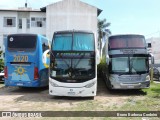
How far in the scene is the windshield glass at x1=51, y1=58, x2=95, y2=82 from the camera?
15.2 meters

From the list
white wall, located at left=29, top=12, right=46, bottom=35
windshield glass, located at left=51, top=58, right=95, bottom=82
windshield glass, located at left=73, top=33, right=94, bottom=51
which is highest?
white wall, located at left=29, top=12, right=46, bottom=35

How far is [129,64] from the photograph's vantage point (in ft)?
56.7

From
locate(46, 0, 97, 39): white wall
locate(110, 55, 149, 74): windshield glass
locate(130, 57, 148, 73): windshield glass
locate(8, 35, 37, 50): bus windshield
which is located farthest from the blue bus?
locate(46, 0, 97, 39): white wall

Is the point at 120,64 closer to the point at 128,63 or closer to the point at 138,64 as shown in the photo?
the point at 128,63

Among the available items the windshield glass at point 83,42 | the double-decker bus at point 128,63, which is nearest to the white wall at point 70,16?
the double-decker bus at point 128,63

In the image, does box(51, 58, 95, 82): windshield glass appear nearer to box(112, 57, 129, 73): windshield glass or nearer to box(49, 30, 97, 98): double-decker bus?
box(49, 30, 97, 98): double-decker bus

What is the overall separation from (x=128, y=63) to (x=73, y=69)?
12.6ft

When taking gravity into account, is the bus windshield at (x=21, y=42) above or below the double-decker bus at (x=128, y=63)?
above

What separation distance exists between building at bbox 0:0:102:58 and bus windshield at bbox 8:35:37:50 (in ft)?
73.6

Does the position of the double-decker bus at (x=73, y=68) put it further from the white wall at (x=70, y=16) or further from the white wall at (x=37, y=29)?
the white wall at (x=37, y=29)

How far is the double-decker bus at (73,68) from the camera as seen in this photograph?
593 inches

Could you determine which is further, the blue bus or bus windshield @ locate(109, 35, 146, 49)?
the blue bus

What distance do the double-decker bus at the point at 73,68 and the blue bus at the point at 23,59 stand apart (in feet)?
7.87

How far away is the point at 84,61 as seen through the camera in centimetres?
1531
